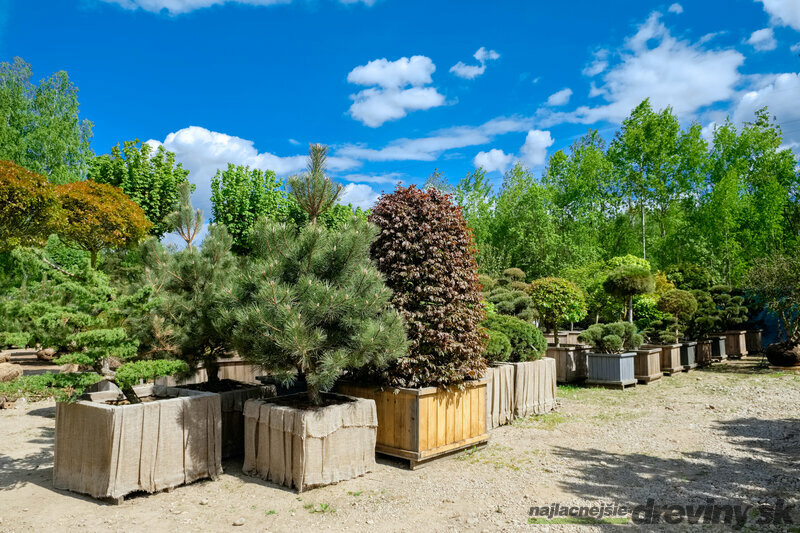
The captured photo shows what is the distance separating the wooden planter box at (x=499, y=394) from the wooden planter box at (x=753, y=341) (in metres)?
15.4

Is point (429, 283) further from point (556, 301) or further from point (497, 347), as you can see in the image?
point (556, 301)

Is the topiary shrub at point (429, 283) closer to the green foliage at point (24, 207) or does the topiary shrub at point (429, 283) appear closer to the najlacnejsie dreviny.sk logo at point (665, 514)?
the najlacnejsie dreviny.sk logo at point (665, 514)

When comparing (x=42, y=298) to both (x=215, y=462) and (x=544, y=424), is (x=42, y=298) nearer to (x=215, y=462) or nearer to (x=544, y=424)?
(x=215, y=462)

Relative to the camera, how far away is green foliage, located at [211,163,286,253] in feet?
47.6

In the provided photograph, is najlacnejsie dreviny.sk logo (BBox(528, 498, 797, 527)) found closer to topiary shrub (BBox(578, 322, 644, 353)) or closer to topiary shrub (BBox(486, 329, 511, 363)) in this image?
topiary shrub (BBox(486, 329, 511, 363))

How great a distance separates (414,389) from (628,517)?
235cm

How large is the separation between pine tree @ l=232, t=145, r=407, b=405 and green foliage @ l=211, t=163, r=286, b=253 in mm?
8927

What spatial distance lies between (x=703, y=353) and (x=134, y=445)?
15.4 meters

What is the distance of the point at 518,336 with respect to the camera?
28.0 feet

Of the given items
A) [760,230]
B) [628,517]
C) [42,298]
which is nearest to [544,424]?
[628,517]

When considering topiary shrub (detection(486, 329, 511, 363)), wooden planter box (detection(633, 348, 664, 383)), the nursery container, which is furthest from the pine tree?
the nursery container

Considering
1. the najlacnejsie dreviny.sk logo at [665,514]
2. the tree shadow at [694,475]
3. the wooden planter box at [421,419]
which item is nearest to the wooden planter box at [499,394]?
the wooden planter box at [421,419]

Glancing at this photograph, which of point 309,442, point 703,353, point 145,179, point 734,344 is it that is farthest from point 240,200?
point 734,344

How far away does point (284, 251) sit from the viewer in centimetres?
536
